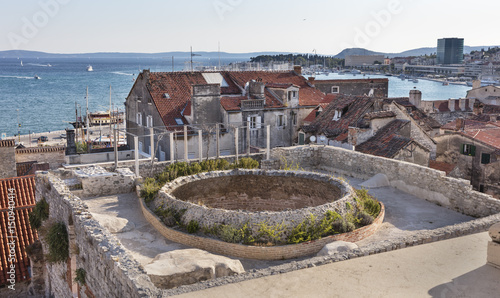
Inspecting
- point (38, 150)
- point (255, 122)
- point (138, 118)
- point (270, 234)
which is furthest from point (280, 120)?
point (270, 234)

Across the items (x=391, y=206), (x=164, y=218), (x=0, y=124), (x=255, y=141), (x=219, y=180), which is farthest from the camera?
(x=0, y=124)

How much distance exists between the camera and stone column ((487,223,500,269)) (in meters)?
10.0

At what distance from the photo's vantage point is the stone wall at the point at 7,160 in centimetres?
3153

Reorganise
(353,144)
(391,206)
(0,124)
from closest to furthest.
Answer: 1. (391,206)
2. (353,144)
3. (0,124)

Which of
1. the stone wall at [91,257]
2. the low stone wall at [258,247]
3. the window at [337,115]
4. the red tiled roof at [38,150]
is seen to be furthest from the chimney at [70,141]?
the low stone wall at [258,247]

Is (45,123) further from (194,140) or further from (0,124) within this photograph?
(194,140)

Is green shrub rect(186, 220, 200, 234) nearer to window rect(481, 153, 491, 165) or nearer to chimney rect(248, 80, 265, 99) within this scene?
window rect(481, 153, 491, 165)

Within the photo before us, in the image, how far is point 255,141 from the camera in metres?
36.7

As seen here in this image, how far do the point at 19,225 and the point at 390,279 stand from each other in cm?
1635

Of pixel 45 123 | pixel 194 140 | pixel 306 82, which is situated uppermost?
pixel 306 82

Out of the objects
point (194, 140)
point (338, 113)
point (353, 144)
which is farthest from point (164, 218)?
point (338, 113)

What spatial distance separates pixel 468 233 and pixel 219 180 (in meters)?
8.52

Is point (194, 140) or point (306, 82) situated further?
point (306, 82)

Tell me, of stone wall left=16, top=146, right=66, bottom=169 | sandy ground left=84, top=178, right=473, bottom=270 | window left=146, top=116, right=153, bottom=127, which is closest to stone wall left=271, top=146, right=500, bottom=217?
sandy ground left=84, top=178, right=473, bottom=270
